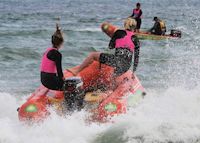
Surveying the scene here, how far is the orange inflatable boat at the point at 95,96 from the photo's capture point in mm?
7134

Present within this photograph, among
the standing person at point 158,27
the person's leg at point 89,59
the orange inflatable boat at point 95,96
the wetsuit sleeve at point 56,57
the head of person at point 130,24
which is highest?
the head of person at point 130,24

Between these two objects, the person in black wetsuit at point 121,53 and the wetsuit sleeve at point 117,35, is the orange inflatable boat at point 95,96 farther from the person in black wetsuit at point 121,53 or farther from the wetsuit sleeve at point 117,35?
the wetsuit sleeve at point 117,35

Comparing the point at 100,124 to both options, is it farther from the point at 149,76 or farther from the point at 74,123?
the point at 149,76

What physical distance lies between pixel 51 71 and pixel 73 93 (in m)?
0.44

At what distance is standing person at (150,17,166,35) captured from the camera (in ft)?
60.0

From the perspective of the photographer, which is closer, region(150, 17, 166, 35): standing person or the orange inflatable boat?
the orange inflatable boat

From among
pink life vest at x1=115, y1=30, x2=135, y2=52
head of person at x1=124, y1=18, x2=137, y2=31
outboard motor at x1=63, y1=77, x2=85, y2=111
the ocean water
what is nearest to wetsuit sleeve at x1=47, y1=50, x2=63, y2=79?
outboard motor at x1=63, y1=77, x2=85, y2=111

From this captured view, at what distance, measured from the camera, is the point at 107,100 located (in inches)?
297

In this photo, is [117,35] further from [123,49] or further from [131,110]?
[131,110]

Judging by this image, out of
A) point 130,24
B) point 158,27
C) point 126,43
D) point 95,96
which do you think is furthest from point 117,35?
point 158,27

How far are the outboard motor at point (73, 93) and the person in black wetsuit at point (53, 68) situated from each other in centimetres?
11

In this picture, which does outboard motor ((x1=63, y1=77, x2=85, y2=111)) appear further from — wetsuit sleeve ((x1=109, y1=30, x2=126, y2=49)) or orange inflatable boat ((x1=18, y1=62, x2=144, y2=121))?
wetsuit sleeve ((x1=109, y1=30, x2=126, y2=49))

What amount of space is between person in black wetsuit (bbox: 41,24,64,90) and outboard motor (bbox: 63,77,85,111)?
0.11 meters

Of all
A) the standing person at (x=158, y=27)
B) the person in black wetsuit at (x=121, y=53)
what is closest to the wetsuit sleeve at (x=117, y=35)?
the person in black wetsuit at (x=121, y=53)
